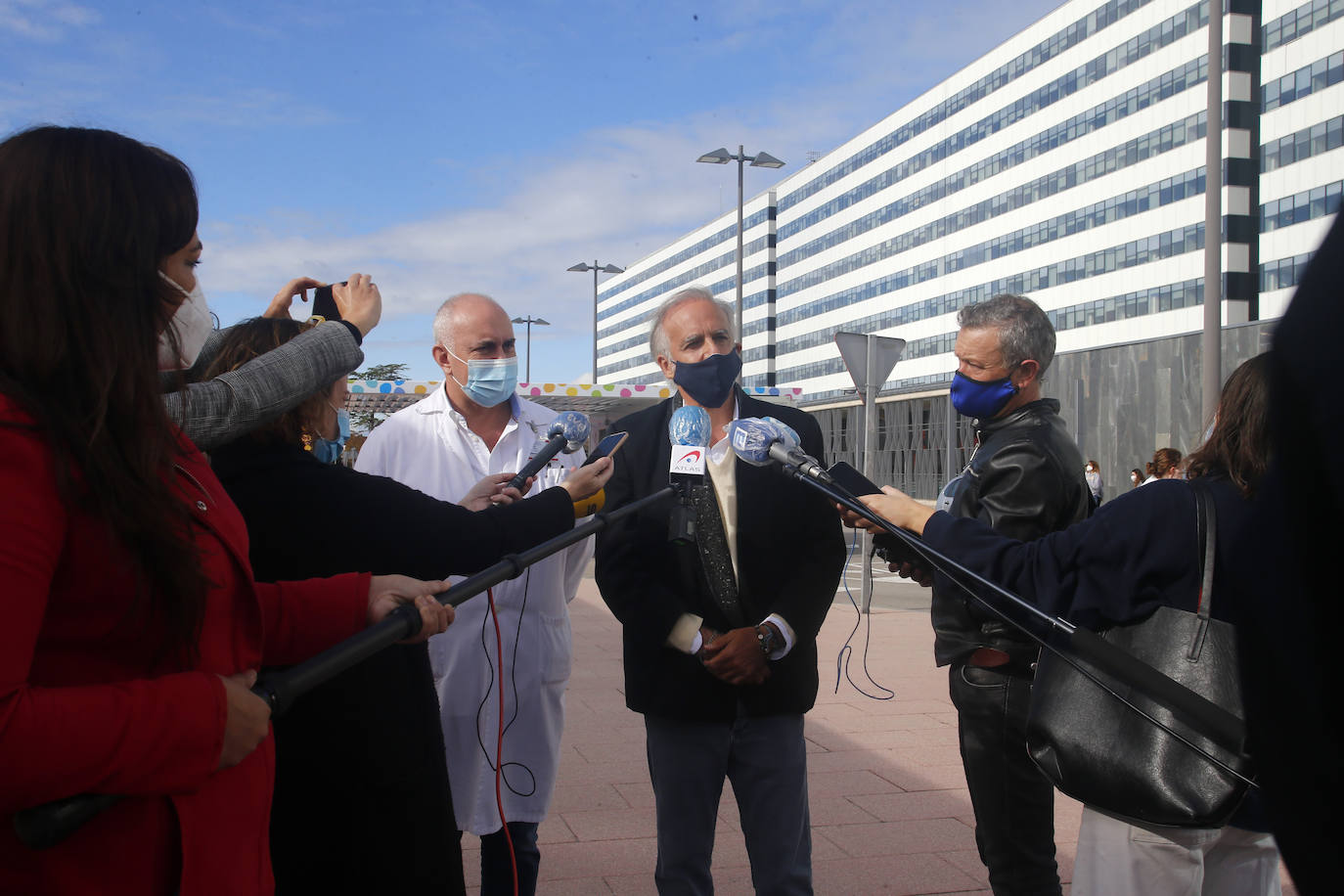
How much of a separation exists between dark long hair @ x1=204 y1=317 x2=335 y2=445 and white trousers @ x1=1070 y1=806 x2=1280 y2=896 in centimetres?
205

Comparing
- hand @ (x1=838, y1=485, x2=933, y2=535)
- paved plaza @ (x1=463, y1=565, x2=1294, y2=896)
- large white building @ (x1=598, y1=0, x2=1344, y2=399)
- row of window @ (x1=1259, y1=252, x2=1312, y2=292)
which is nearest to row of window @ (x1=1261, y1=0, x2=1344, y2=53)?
large white building @ (x1=598, y1=0, x2=1344, y2=399)

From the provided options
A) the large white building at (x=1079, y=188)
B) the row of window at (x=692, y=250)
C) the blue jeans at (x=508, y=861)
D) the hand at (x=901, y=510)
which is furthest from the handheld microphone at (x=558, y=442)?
the row of window at (x=692, y=250)

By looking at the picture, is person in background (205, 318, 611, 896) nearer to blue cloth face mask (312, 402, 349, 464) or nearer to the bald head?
blue cloth face mask (312, 402, 349, 464)

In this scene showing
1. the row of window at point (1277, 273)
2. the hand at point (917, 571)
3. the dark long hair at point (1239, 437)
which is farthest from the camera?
the row of window at point (1277, 273)

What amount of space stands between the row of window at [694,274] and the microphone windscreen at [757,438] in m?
89.5

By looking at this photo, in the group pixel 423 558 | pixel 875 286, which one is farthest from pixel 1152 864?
pixel 875 286

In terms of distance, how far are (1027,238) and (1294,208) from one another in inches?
775

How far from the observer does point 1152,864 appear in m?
2.37

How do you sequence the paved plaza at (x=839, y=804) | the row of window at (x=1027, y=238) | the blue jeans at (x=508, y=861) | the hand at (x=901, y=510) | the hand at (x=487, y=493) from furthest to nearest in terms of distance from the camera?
the row of window at (x=1027, y=238) < the paved plaza at (x=839, y=804) < the blue jeans at (x=508, y=861) < the hand at (x=487, y=493) < the hand at (x=901, y=510)

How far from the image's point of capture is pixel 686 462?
9.84 ft

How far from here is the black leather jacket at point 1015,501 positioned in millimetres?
2986

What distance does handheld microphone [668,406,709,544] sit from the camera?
2.82m

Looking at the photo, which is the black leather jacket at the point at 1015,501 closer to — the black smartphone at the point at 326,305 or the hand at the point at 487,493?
the hand at the point at 487,493

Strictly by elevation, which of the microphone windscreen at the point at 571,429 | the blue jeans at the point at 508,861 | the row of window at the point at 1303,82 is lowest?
the blue jeans at the point at 508,861
